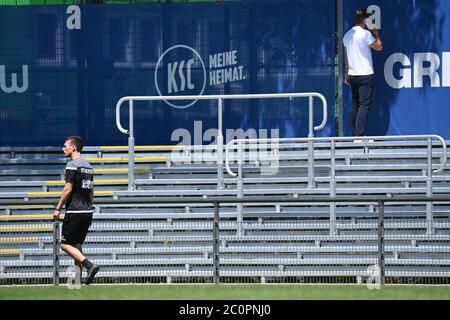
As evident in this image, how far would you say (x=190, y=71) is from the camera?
71.6 ft

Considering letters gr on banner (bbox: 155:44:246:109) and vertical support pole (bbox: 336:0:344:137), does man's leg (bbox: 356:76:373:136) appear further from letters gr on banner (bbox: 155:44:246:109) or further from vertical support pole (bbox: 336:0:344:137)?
letters gr on banner (bbox: 155:44:246:109)

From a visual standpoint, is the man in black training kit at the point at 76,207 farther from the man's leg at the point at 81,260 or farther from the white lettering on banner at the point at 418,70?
the white lettering on banner at the point at 418,70

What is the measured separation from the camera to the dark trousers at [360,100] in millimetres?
20469

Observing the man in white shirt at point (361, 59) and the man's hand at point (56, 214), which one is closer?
the man's hand at point (56, 214)

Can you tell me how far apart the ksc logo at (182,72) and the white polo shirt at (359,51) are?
2241mm

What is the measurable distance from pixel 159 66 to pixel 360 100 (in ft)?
9.99

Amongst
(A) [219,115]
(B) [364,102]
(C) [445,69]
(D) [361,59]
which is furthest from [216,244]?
(C) [445,69]

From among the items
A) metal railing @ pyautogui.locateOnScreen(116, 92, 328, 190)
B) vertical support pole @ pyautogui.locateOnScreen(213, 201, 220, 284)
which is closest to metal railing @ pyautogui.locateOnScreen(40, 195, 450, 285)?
vertical support pole @ pyautogui.locateOnScreen(213, 201, 220, 284)

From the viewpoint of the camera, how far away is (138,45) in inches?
864

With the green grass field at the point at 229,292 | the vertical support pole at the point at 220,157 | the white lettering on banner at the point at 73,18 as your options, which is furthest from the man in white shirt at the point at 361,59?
the green grass field at the point at 229,292

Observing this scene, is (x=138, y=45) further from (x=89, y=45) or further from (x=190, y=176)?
(x=190, y=176)

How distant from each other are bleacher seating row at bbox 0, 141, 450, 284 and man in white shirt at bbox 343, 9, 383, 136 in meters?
0.82

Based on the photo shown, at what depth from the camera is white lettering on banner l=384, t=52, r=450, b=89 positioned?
21469 mm

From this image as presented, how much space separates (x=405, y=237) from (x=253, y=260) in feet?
5.82
